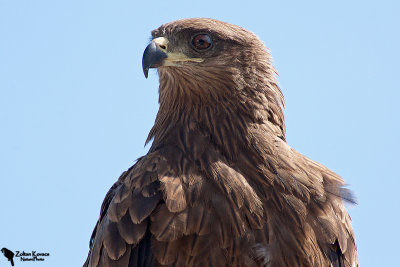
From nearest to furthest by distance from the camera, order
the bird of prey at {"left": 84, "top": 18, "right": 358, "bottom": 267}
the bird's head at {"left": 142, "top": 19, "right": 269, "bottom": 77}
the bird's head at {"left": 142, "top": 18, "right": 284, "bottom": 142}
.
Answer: the bird of prey at {"left": 84, "top": 18, "right": 358, "bottom": 267}, the bird's head at {"left": 142, "top": 18, "right": 284, "bottom": 142}, the bird's head at {"left": 142, "top": 19, "right": 269, "bottom": 77}

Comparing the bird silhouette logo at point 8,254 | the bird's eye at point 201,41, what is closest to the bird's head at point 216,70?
the bird's eye at point 201,41

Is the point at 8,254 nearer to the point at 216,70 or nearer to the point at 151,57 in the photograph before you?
the point at 151,57

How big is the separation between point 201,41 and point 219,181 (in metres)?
1.45

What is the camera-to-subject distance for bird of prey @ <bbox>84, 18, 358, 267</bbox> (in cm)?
527

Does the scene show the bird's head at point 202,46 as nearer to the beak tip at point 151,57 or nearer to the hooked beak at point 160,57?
the hooked beak at point 160,57

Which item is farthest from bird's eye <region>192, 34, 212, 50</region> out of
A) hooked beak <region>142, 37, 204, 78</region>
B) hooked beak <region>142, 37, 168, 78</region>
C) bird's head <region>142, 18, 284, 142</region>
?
hooked beak <region>142, 37, 168, 78</region>

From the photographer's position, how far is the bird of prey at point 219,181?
17.3 ft

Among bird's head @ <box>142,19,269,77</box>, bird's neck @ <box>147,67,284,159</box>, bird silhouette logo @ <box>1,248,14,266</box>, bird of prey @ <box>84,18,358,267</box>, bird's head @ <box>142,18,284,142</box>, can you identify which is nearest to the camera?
bird of prey @ <box>84,18,358,267</box>

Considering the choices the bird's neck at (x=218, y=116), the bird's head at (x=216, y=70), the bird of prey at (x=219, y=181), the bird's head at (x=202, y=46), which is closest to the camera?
the bird of prey at (x=219, y=181)

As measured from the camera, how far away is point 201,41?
615cm

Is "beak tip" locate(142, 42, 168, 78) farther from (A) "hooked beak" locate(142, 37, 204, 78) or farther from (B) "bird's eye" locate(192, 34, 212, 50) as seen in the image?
(B) "bird's eye" locate(192, 34, 212, 50)

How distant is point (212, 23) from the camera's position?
629cm

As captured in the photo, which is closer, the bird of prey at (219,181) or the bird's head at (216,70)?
the bird of prey at (219,181)

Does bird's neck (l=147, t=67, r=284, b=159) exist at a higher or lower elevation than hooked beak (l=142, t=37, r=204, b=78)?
lower
